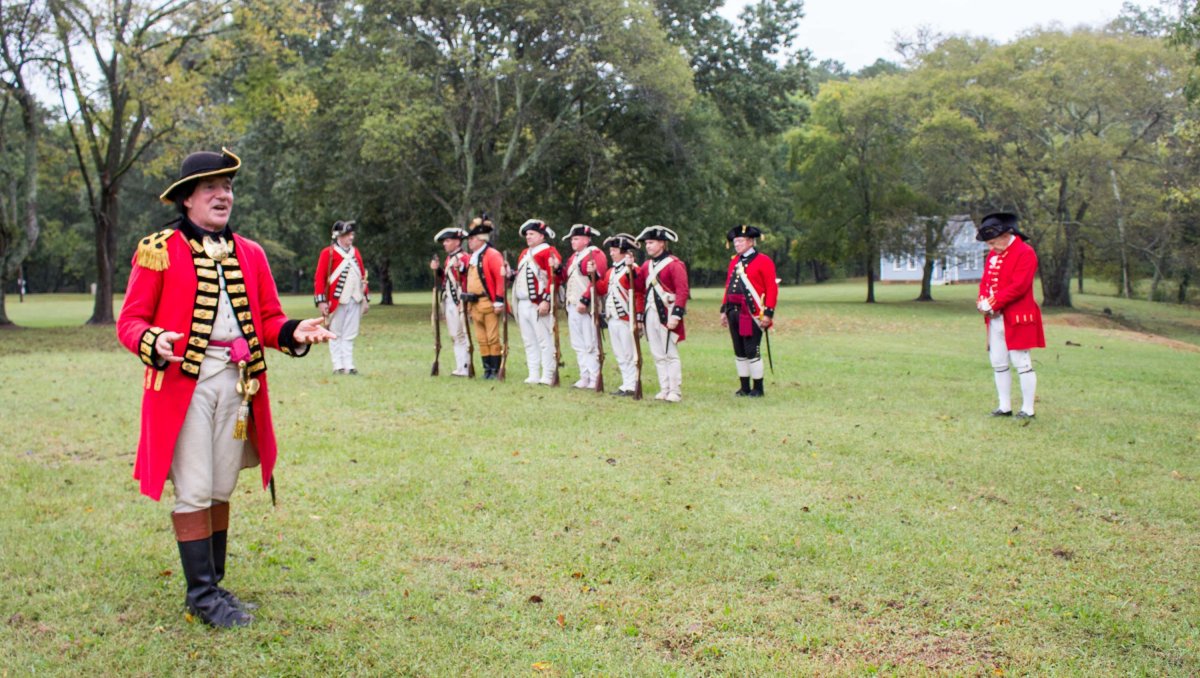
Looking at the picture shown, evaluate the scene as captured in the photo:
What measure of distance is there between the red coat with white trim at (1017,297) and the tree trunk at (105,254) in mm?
24288

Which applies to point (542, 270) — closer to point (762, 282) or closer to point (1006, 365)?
point (762, 282)

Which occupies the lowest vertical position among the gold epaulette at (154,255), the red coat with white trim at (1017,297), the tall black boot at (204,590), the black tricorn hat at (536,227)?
the tall black boot at (204,590)

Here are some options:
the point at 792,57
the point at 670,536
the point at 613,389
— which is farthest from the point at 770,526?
the point at 792,57

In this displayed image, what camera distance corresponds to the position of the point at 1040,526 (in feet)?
21.1

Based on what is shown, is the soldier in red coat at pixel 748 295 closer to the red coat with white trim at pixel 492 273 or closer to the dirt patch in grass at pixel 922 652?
the red coat with white trim at pixel 492 273

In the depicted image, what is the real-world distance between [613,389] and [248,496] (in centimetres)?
692

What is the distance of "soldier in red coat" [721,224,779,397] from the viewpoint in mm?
11969

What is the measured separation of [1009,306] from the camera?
10516 millimetres

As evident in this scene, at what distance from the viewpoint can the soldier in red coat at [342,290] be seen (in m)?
14.9

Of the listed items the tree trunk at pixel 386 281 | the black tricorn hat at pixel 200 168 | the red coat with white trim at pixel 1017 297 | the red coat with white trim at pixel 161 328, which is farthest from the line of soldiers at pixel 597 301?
the tree trunk at pixel 386 281

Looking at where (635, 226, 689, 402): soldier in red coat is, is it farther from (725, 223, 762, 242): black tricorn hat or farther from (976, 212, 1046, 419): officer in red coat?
(976, 212, 1046, 419): officer in red coat

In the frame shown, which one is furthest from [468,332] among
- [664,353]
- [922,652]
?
[922,652]

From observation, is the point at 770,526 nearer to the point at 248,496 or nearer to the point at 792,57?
the point at 248,496

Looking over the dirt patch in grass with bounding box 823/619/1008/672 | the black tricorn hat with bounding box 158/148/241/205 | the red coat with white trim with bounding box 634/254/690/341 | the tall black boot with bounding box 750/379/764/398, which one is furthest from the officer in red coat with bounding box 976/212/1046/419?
the black tricorn hat with bounding box 158/148/241/205
